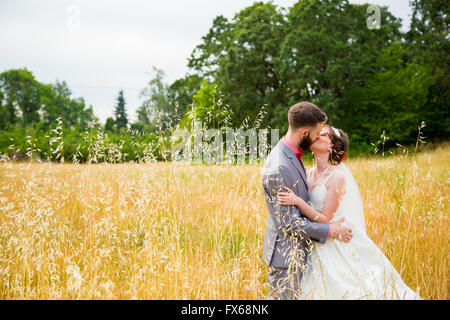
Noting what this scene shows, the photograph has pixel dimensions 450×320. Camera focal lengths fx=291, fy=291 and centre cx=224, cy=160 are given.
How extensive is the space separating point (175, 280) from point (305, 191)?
1.47m

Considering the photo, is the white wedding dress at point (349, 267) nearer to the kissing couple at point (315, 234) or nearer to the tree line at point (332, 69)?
the kissing couple at point (315, 234)

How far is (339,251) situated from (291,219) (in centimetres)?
67

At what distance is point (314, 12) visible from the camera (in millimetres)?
21234

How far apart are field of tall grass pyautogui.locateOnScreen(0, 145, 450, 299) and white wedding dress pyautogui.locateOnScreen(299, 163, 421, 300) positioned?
1.27 feet

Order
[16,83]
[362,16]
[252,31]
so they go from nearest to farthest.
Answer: [252,31]
[362,16]
[16,83]

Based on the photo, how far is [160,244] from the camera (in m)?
2.84

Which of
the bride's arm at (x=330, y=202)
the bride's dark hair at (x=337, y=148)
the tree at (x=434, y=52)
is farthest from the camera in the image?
the tree at (x=434, y=52)

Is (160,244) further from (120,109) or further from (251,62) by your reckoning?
(120,109)

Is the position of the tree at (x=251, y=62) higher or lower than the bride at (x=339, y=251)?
higher

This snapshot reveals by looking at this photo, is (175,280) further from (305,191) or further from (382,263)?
(382,263)

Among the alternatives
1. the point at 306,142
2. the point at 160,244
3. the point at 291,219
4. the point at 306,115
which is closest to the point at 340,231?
the point at 291,219

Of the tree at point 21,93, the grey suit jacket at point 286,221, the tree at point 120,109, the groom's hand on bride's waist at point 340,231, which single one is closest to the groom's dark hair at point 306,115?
the grey suit jacket at point 286,221

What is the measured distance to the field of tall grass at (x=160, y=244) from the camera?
2.54 metres
